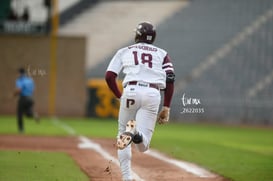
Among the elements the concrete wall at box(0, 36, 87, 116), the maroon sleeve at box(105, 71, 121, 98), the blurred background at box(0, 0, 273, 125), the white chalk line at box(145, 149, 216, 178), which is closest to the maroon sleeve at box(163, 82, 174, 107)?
the maroon sleeve at box(105, 71, 121, 98)

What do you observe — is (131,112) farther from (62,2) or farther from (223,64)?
(62,2)

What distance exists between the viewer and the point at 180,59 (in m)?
36.9

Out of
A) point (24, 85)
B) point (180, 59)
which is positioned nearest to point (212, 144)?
point (24, 85)

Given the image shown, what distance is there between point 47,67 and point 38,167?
22713 mm

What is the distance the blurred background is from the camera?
112 ft

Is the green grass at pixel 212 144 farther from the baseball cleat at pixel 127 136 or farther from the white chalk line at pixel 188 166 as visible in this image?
the baseball cleat at pixel 127 136

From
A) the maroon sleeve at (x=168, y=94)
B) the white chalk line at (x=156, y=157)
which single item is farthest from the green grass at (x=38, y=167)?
the maroon sleeve at (x=168, y=94)

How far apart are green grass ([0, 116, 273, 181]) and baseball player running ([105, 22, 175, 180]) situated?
282 centimetres

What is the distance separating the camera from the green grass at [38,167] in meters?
11.5

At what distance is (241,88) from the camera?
3491 centimetres

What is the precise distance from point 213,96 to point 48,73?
297 inches

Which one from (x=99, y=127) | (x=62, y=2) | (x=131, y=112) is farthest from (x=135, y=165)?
(x=62, y=2)

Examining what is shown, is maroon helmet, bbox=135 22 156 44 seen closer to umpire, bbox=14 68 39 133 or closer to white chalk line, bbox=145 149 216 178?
white chalk line, bbox=145 149 216 178

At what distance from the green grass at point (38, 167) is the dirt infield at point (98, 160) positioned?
0.24 metres
